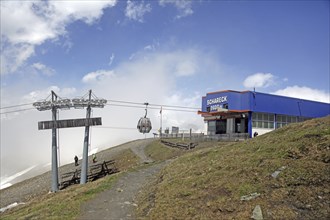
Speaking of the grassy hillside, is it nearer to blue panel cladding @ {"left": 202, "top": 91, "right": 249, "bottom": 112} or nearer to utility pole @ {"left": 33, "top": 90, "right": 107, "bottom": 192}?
utility pole @ {"left": 33, "top": 90, "right": 107, "bottom": 192}

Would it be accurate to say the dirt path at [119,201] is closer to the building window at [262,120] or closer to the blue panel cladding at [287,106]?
the building window at [262,120]

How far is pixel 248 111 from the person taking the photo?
52594 mm

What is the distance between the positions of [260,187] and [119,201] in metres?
7.67

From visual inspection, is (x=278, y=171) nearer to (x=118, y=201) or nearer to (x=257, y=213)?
(x=257, y=213)

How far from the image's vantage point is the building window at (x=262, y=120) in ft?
177

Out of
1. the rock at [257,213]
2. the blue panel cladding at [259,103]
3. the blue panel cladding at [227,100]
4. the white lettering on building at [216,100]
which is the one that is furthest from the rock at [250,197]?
the white lettering on building at [216,100]

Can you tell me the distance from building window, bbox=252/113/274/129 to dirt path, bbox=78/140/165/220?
32.2m

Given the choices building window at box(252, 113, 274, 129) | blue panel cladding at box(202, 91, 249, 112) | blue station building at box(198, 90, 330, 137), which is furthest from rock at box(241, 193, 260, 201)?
building window at box(252, 113, 274, 129)

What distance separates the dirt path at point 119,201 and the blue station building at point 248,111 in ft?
98.3

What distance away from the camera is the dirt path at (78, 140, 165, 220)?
1467cm

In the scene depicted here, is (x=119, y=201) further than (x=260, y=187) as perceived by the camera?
Yes

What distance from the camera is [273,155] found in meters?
16.5

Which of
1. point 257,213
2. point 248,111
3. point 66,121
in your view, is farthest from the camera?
point 248,111

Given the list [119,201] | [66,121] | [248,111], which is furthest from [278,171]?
[248,111]
